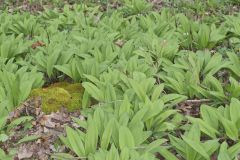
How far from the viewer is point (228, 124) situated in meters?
3.83

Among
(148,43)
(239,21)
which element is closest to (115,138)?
(148,43)

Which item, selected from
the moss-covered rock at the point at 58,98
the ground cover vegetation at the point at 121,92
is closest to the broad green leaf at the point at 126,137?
the ground cover vegetation at the point at 121,92

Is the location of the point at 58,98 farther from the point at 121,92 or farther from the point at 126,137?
the point at 126,137

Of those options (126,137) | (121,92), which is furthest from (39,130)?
(126,137)

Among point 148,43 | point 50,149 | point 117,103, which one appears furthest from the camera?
point 148,43

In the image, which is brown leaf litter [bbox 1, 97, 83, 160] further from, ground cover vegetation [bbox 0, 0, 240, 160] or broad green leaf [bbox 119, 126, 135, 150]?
broad green leaf [bbox 119, 126, 135, 150]

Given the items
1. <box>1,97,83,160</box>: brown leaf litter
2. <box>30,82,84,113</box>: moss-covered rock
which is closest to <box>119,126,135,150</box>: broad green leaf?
<box>1,97,83,160</box>: brown leaf litter

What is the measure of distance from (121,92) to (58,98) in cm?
82

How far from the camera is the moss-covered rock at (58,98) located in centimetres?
476

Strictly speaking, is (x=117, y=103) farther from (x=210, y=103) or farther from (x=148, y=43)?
(x=148, y=43)

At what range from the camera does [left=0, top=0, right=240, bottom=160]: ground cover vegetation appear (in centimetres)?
371

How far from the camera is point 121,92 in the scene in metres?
4.79

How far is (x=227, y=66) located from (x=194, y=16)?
3.38 metres

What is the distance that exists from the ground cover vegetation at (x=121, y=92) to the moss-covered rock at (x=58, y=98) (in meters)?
0.01
